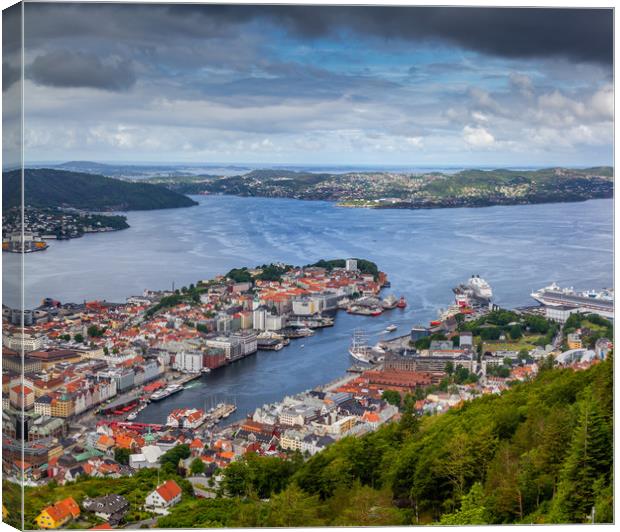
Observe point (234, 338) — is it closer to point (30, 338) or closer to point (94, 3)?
point (30, 338)

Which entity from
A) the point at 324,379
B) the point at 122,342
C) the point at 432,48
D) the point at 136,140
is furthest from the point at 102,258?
the point at 432,48

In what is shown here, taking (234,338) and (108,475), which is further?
(234,338)

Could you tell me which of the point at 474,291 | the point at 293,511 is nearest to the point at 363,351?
the point at 474,291

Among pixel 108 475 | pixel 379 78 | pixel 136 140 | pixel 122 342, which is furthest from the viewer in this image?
pixel 122 342

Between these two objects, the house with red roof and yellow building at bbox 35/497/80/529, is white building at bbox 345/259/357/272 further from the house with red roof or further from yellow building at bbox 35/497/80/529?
yellow building at bbox 35/497/80/529

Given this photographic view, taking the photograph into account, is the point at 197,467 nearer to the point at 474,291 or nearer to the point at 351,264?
the point at 351,264

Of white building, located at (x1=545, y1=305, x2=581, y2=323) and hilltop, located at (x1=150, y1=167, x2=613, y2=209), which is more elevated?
hilltop, located at (x1=150, y1=167, x2=613, y2=209)

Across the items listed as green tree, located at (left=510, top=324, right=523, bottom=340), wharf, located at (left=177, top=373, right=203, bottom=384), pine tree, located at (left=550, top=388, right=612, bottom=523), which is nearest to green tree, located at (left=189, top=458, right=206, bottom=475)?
wharf, located at (left=177, top=373, right=203, bottom=384)
